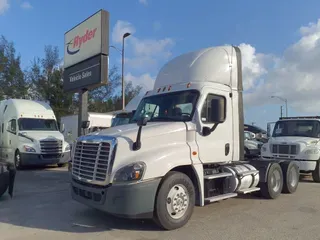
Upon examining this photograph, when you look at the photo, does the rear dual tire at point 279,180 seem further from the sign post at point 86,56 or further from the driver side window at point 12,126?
the driver side window at point 12,126

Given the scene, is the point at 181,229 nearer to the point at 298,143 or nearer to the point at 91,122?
the point at 298,143

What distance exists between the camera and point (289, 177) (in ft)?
29.6

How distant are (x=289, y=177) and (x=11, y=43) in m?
33.7

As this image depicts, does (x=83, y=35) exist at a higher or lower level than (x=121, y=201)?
higher

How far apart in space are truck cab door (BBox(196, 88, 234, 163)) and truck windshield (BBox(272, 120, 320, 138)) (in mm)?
6004

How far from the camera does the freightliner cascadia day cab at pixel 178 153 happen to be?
5.36 metres

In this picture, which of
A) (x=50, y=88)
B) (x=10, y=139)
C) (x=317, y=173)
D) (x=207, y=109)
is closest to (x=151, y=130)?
(x=207, y=109)

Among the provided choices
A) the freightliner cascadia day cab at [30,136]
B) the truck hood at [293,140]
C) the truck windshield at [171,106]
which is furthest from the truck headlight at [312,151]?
the freightliner cascadia day cab at [30,136]

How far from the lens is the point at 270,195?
8.23m

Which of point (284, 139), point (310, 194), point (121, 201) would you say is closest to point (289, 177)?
point (310, 194)

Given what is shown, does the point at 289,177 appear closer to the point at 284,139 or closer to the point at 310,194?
the point at 310,194

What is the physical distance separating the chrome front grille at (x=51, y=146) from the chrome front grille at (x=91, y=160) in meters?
9.38

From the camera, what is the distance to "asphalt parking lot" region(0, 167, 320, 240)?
5.46m

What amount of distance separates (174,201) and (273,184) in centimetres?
389
